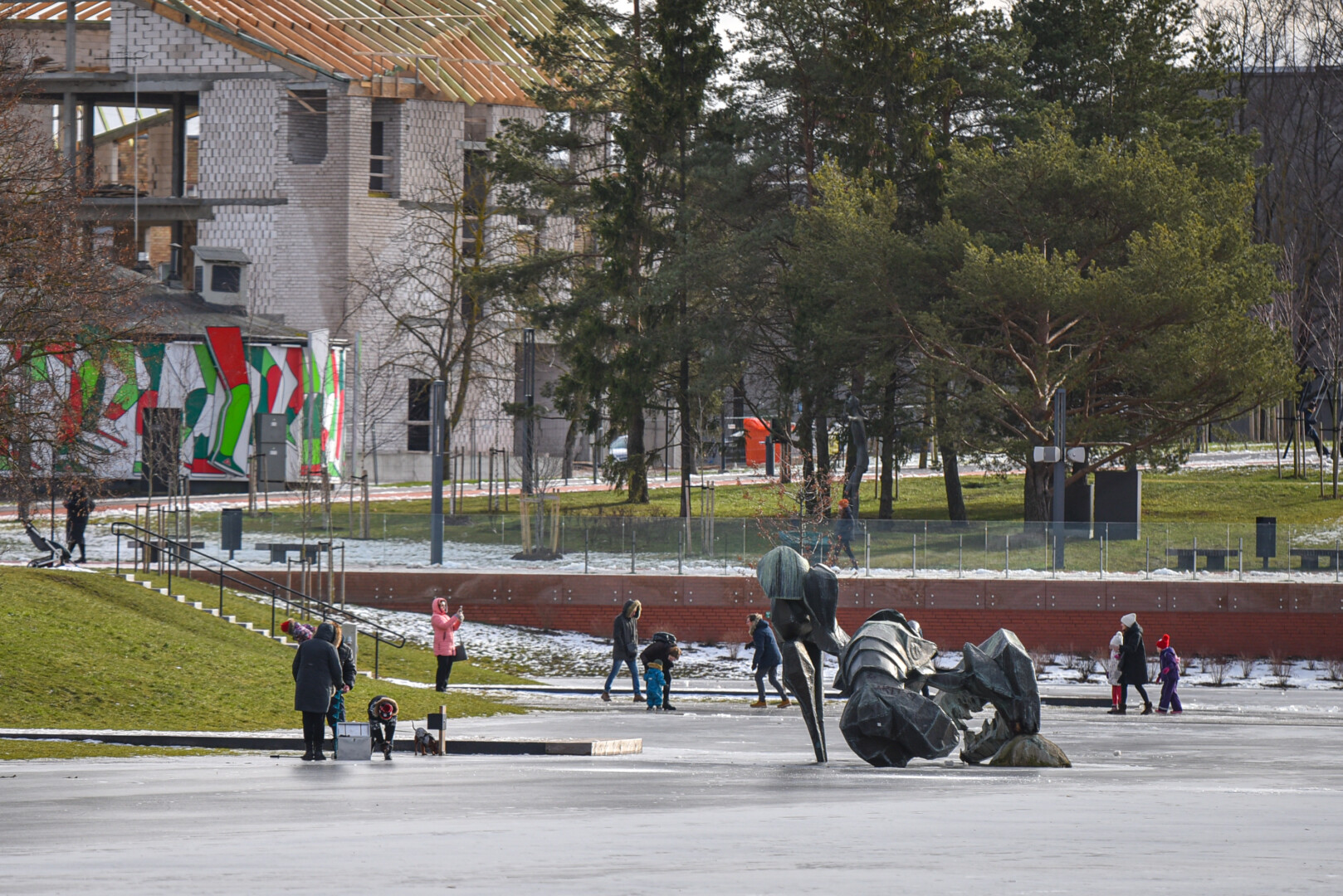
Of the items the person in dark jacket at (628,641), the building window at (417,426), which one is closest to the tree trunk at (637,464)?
the building window at (417,426)

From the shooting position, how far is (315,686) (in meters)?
17.4

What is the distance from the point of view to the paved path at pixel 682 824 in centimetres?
880

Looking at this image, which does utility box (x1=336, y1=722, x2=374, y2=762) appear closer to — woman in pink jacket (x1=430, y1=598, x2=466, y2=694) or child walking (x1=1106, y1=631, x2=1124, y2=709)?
woman in pink jacket (x1=430, y1=598, x2=466, y2=694)

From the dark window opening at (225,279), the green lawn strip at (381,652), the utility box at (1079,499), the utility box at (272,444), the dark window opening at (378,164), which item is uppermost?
the dark window opening at (378,164)

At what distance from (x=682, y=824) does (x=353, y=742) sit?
268 inches

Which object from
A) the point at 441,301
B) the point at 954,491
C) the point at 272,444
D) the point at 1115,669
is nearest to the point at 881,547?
the point at 1115,669

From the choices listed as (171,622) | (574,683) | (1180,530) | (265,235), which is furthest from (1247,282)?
(265,235)

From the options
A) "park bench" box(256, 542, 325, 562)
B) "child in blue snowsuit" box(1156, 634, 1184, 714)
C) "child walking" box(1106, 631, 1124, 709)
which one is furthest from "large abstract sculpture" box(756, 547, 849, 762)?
"park bench" box(256, 542, 325, 562)

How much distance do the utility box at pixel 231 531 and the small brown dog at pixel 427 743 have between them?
19.0 m

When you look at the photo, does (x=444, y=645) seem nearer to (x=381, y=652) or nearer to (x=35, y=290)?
(x=381, y=652)

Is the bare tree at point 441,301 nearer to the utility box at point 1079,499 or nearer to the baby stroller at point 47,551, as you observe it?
the utility box at point 1079,499

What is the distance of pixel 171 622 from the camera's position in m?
27.9

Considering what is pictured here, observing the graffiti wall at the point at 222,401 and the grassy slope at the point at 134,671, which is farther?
the graffiti wall at the point at 222,401

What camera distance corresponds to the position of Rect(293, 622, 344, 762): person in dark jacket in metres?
17.3
